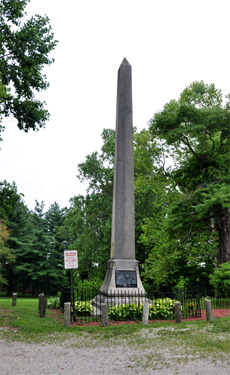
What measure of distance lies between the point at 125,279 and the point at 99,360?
19.3 ft

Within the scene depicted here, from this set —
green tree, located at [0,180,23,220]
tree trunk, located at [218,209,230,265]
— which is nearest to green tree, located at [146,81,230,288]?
tree trunk, located at [218,209,230,265]

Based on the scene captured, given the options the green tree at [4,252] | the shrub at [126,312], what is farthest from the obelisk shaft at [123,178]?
the green tree at [4,252]

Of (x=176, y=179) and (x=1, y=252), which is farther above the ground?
(x=176, y=179)

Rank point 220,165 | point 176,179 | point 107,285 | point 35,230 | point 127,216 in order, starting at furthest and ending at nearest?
1. point 35,230
2. point 176,179
3. point 220,165
4. point 127,216
5. point 107,285

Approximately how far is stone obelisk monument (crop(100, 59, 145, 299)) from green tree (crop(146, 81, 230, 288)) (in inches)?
140

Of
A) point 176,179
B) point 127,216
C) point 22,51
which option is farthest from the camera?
point 176,179

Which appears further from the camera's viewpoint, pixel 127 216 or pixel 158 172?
pixel 158 172

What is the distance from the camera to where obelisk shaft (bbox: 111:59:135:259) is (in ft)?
41.0

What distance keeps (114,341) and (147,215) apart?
22.9 m

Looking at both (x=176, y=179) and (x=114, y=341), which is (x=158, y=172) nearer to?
(x=176, y=179)

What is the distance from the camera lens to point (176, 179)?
19.2m

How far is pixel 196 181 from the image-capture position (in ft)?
57.7

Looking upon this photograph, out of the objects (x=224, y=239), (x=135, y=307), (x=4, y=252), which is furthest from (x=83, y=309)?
(x=4, y=252)

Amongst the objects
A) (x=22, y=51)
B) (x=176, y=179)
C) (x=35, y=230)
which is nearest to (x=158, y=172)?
(x=176, y=179)
